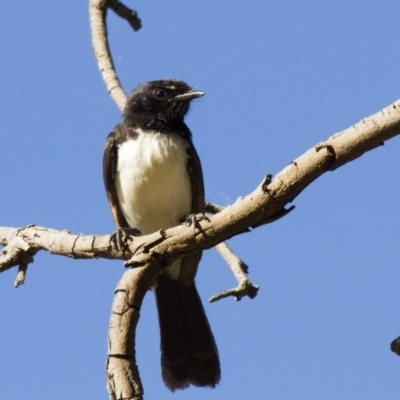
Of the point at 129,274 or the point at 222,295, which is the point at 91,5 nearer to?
the point at 222,295

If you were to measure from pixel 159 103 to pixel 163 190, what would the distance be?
3.22ft

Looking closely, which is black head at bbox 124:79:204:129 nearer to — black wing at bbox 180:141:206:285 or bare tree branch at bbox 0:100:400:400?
black wing at bbox 180:141:206:285

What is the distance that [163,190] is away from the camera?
6.53 m

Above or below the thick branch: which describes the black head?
above

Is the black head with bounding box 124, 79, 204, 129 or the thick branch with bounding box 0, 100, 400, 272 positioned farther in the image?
the black head with bounding box 124, 79, 204, 129

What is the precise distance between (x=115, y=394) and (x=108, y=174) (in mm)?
3476

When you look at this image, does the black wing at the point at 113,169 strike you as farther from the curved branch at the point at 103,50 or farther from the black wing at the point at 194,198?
the black wing at the point at 194,198

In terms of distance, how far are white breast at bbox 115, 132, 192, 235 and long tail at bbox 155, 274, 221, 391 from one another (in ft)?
1.81

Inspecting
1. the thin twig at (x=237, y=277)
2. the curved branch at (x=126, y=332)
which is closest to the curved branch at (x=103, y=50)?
the thin twig at (x=237, y=277)

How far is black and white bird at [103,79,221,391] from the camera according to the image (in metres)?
6.39

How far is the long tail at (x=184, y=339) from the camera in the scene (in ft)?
19.2

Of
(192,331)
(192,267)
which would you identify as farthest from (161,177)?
(192,331)

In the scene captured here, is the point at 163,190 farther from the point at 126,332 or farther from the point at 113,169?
the point at 126,332

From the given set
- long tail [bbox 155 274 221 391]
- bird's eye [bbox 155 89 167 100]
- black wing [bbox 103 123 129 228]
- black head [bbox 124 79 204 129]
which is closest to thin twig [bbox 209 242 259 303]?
long tail [bbox 155 274 221 391]
